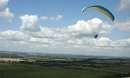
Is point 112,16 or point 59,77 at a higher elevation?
point 112,16

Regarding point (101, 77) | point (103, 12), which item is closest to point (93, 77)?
point (101, 77)

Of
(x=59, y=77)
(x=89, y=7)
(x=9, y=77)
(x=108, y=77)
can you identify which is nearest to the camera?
(x=89, y=7)

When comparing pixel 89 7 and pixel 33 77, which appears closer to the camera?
pixel 89 7

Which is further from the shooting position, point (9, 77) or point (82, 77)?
point (82, 77)

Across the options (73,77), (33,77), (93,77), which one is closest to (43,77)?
(33,77)

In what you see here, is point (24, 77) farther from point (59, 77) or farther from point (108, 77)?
point (108, 77)

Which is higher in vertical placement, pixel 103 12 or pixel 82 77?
pixel 103 12

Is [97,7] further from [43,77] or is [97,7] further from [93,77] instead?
[93,77]

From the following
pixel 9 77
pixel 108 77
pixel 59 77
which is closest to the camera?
pixel 9 77

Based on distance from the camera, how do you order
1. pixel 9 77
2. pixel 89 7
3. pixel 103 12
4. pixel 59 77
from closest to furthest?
pixel 89 7
pixel 103 12
pixel 9 77
pixel 59 77
